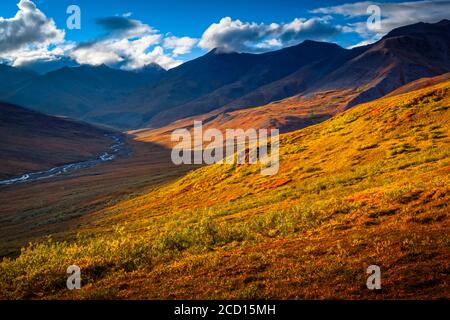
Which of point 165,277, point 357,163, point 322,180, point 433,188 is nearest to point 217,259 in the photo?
point 165,277

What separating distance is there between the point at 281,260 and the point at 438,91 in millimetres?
49884

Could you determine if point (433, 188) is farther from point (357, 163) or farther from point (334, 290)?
point (357, 163)

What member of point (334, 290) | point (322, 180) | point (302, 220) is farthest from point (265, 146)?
point (334, 290)

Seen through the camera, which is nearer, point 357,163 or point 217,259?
point 217,259

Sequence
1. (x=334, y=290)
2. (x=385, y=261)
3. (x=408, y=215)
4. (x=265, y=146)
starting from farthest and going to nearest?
(x=265, y=146) → (x=408, y=215) → (x=385, y=261) → (x=334, y=290)

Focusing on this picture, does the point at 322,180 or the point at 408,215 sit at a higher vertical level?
the point at 322,180

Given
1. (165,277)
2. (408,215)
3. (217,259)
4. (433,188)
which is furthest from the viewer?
(433,188)

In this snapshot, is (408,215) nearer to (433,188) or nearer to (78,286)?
(433,188)

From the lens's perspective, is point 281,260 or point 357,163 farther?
point 357,163

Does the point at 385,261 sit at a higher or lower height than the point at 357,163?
lower

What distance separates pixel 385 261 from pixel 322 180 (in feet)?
73.1

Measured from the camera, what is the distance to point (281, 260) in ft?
49.7

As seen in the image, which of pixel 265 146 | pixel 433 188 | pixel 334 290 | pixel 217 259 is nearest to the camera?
pixel 334 290

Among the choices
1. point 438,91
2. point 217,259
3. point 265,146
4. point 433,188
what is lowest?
point 217,259
